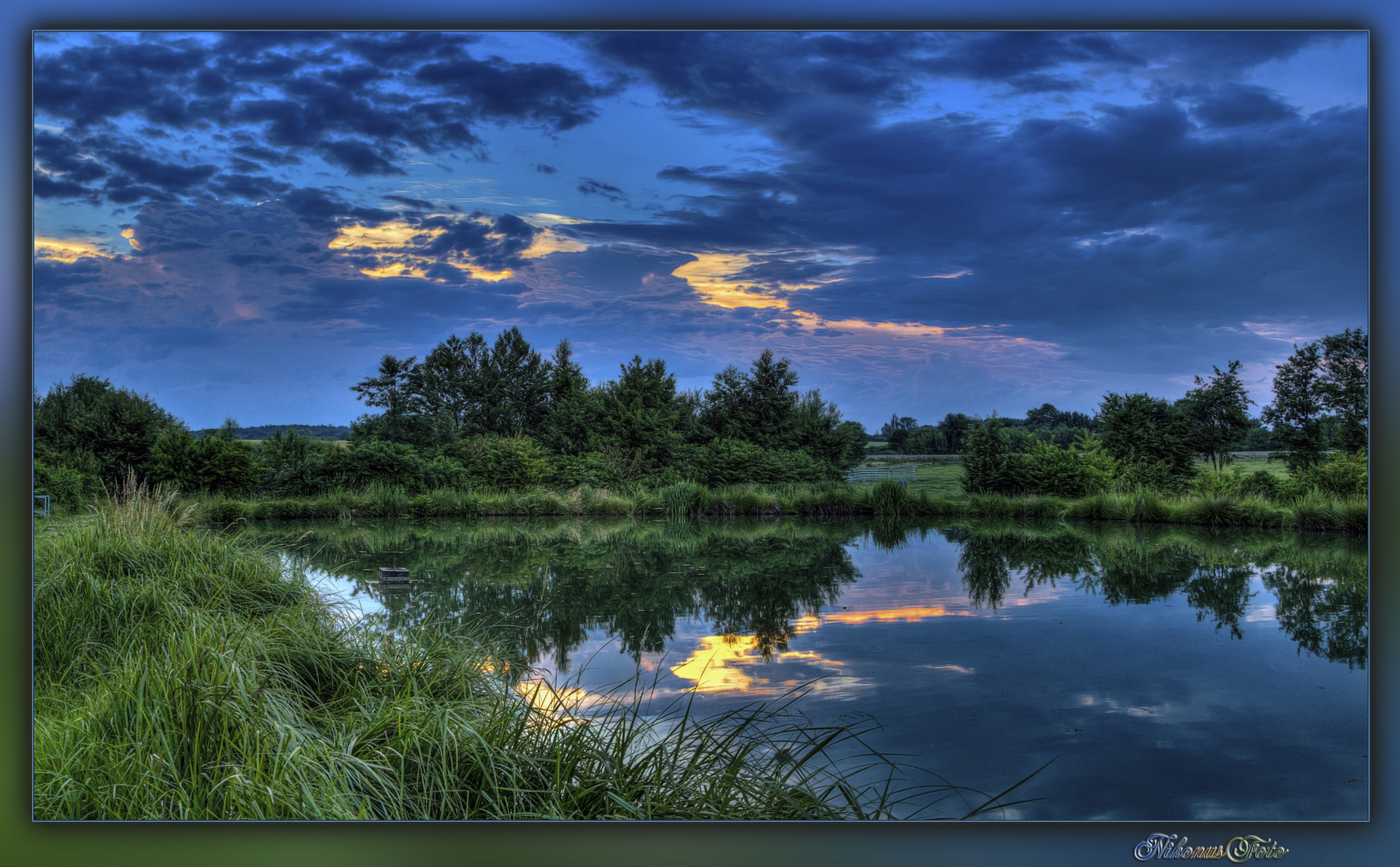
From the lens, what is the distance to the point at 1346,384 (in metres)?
3.53

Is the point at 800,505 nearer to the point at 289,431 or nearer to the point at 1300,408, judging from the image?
the point at 1300,408

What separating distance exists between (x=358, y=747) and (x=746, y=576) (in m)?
4.00

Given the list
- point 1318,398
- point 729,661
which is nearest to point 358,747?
point 729,661

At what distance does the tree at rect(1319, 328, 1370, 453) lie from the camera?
10.8 feet

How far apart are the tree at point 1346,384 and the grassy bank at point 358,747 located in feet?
9.40

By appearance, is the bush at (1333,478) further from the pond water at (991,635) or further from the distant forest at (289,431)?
the distant forest at (289,431)

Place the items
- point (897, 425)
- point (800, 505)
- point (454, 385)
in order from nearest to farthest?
point (454, 385), point (897, 425), point (800, 505)

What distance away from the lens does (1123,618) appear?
4.71 m

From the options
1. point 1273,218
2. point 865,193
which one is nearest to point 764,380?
point 865,193

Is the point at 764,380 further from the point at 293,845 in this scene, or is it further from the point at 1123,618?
the point at 293,845

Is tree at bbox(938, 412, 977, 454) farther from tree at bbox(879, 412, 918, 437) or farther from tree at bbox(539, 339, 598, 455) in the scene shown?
tree at bbox(539, 339, 598, 455)

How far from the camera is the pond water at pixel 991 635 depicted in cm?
302

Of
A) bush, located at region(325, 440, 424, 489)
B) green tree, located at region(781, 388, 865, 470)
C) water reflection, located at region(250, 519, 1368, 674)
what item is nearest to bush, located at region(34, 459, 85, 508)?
water reflection, located at region(250, 519, 1368, 674)

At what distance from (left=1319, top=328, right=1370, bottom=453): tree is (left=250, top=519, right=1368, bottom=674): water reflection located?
65 centimetres
